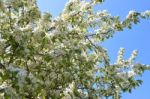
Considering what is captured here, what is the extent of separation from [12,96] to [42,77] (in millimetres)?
3609

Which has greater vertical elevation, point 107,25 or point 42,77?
point 107,25

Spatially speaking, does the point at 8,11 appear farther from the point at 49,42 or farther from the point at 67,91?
the point at 67,91

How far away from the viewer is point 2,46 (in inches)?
477

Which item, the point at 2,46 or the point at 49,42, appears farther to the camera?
the point at 49,42

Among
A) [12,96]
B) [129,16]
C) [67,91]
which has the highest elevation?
[129,16]

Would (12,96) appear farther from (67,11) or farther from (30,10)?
(67,11)

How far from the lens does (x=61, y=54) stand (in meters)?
12.8

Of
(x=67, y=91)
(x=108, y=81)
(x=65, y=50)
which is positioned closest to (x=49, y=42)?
(x=65, y=50)

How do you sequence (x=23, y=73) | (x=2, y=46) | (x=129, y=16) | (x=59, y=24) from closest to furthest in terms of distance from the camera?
(x=23, y=73), (x=2, y=46), (x=59, y=24), (x=129, y=16)

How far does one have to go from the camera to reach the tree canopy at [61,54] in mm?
11930

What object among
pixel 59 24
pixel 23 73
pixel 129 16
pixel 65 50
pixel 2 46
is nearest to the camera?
pixel 23 73

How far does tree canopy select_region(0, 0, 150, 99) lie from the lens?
1193 cm

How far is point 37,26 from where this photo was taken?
44.1 ft

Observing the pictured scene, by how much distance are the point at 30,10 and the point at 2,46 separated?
8.32 ft
